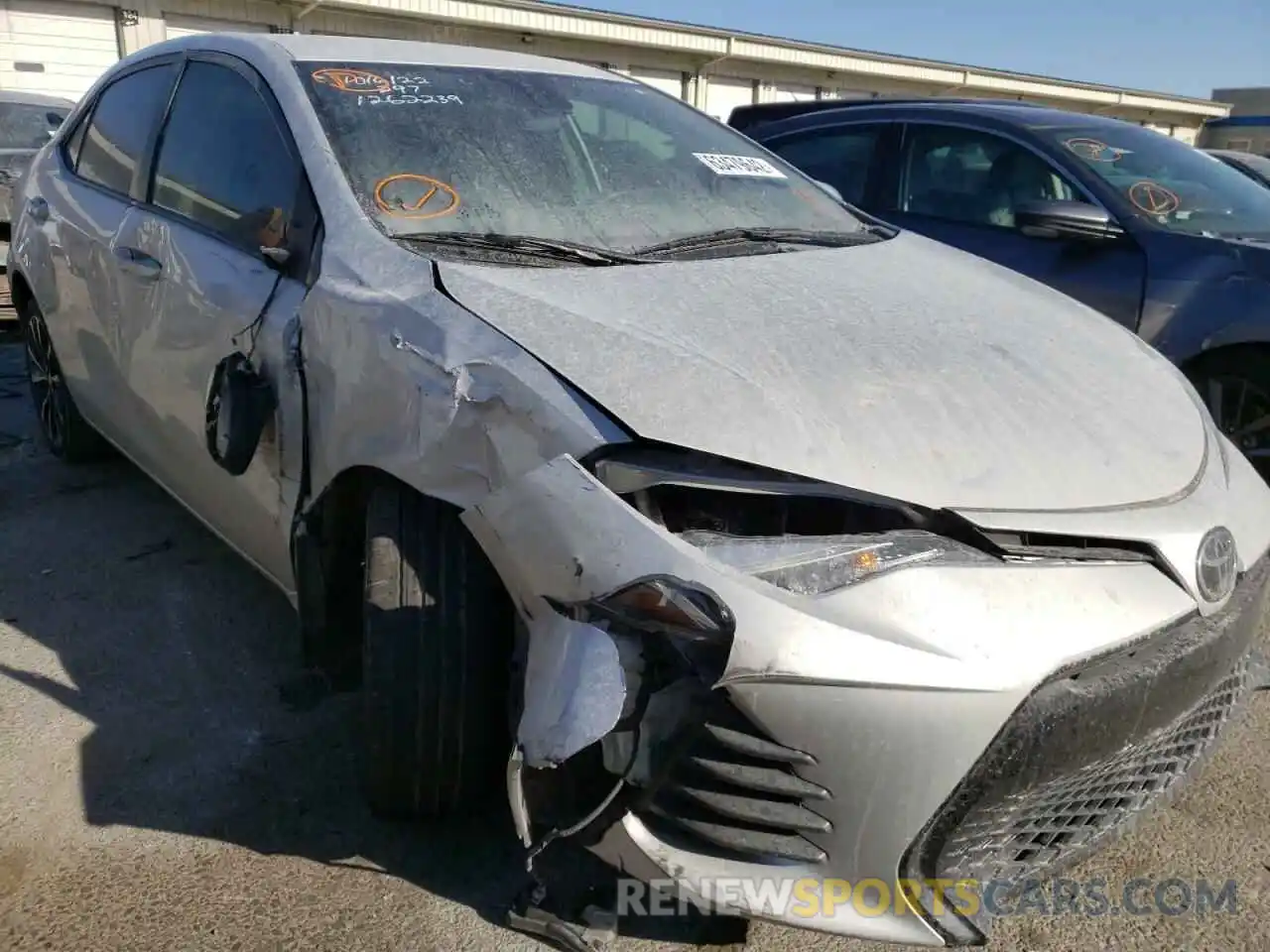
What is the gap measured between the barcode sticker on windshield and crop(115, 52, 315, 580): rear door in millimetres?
1127

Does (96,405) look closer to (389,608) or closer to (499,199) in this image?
(499,199)

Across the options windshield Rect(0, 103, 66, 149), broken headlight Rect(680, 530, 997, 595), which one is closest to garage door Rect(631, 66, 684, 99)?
windshield Rect(0, 103, 66, 149)

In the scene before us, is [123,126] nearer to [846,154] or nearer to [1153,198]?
[846,154]

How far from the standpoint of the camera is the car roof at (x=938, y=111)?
15.3 ft

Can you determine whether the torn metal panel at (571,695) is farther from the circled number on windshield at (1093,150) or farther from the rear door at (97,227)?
the circled number on windshield at (1093,150)

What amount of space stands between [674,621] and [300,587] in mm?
1135

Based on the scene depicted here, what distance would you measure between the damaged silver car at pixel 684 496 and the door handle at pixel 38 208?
1.34m

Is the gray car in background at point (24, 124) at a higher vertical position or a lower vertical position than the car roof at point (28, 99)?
lower

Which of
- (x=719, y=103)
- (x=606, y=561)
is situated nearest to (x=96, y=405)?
(x=606, y=561)

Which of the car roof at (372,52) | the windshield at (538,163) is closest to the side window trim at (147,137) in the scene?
the car roof at (372,52)

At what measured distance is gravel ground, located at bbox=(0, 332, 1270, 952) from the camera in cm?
200

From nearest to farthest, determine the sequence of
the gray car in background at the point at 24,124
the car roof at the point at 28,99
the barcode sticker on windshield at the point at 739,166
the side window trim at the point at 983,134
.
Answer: the barcode sticker on windshield at the point at 739,166 → the side window trim at the point at 983,134 → the gray car in background at the point at 24,124 → the car roof at the point at 28,99

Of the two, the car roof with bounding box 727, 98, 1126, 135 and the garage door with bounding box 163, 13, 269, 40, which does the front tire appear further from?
the garage door with bounding box 163, 13, 269, 40

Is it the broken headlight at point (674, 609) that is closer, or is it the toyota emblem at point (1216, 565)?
the broken headlight at point (674, 609)
